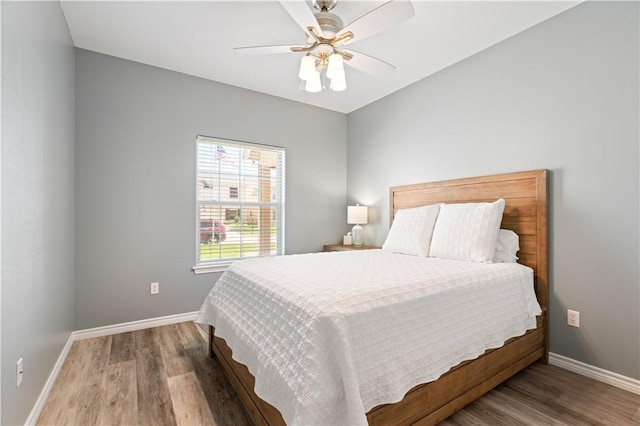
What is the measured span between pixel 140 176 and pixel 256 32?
178 centimetres

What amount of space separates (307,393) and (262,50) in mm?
2148

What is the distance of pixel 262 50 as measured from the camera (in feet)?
7.14

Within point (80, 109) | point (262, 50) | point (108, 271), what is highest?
point (262, 50)

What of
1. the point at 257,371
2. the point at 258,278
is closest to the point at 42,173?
the point at 258,278

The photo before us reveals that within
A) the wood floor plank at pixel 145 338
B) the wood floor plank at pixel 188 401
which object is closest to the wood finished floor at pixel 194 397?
the wood floor plank at pixel 188 401

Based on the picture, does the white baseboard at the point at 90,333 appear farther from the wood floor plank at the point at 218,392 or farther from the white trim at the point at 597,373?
the white trim at the point at 597,373

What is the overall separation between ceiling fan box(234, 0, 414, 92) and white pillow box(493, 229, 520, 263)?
5.29 feet

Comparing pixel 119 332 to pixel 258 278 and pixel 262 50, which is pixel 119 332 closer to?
pixel 258 278

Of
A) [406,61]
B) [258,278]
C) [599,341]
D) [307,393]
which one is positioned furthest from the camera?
[406,61]

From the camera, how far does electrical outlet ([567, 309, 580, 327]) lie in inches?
85.8

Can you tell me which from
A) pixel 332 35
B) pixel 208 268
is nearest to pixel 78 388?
pixel 208 268

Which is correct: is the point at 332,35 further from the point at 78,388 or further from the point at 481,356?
the point at 78,388

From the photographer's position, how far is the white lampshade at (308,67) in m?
2.07

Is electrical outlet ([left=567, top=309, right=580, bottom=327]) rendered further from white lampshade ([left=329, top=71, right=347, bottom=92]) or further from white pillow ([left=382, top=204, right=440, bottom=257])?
white lampshade ([left=329, top=71, right=347, bottom=92])
